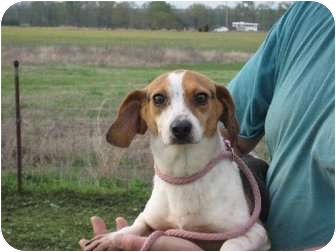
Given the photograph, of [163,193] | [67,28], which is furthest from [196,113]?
[67,28]

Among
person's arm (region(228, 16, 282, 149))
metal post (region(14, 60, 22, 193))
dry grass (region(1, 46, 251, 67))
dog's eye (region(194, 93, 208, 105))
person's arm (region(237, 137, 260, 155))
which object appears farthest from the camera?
metal post (region(14, 60, 22, 193))

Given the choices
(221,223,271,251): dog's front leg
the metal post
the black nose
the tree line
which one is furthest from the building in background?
the metal post

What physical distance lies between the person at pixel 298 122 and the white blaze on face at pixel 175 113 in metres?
0.28

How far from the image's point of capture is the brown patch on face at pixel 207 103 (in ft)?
6.21

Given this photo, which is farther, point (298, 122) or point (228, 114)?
point (228, 114)

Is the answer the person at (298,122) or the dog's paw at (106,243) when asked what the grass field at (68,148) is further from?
the dog's paw at (106,243)

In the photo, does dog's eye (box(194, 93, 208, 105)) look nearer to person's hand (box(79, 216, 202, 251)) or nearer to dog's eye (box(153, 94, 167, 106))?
dog's eye (box(153, 94, 167, 106))

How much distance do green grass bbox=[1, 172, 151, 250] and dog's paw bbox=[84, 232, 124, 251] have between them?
110 inches

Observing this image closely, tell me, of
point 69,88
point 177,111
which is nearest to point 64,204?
point 69,88

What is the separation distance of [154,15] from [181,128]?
68 cm

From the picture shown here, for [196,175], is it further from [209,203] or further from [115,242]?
[115,242]

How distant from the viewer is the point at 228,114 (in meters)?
2.02

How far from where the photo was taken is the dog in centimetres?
189

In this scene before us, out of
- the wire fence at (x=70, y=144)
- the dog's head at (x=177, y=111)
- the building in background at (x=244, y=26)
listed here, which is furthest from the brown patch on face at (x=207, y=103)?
the wire fence at (x=70, y=144)
